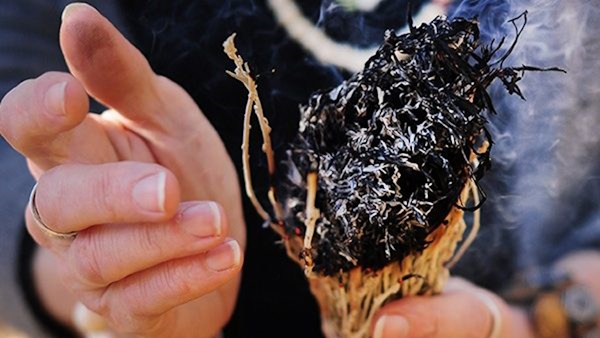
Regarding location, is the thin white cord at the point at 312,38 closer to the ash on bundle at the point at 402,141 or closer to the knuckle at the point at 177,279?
the ash on bundle at the point at 402,141

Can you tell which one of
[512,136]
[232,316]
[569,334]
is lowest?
[232,316]

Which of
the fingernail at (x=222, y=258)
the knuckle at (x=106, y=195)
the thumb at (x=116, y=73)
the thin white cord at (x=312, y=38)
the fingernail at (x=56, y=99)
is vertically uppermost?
the thin white cord at (x=312, y=38)

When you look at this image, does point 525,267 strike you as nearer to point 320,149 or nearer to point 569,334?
point 569,334

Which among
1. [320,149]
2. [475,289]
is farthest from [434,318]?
[320,149]

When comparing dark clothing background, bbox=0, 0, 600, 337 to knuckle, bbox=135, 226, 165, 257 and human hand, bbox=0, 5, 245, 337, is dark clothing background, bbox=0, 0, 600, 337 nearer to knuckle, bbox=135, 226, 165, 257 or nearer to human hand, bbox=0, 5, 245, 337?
human hand, bbox=0, 5, 245, 337

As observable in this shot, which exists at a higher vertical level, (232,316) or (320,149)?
(320,149)

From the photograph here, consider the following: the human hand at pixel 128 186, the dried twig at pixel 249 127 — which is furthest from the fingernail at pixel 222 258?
the dried twig at pixel 249 127

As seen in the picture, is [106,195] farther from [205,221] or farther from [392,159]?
[392,159]
